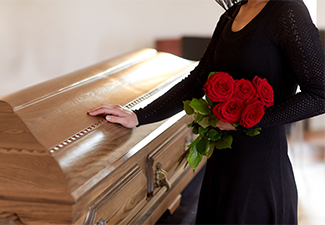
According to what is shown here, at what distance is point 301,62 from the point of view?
3.40ft

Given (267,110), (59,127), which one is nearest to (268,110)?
(267,110)

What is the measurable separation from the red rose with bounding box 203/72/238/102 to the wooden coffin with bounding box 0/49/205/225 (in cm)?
36

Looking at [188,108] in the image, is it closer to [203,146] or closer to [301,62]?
[203,146]

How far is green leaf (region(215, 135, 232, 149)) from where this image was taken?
1167 millimetres

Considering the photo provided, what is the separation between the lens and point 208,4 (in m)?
4.61

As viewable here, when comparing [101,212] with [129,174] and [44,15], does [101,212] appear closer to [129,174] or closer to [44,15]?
[129,174]

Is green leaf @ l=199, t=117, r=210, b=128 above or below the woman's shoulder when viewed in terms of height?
below

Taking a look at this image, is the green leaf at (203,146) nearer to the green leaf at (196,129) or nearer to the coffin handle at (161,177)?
the green leaf at (196,129)

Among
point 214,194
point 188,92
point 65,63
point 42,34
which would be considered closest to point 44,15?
point 42,34

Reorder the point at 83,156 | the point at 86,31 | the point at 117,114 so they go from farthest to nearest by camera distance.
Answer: the point at 86,31
the point at 117,114
the point at 83,156

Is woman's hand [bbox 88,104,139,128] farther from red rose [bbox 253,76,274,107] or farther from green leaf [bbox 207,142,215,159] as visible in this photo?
red rose [bbox 253,76,274,107]

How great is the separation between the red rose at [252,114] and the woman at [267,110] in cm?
8

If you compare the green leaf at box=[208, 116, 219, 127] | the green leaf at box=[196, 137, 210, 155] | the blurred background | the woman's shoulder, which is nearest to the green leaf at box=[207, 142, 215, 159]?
the green leaf at box=[196, 137, 210, 155]

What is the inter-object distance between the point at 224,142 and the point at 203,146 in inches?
3.0
